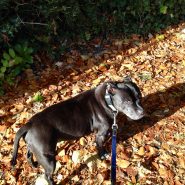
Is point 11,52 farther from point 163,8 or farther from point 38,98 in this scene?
point 163,8

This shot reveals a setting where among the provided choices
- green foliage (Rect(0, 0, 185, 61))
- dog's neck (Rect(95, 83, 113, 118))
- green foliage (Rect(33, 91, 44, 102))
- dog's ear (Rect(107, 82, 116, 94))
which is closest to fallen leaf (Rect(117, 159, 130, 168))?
dog's neck (Rect(95, 83, 113, 118))

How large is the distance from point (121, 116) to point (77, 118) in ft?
4.02

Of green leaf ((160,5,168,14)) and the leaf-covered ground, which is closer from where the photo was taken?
the leaf-covered ground

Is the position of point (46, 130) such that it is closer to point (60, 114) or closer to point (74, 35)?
point (60, 114)

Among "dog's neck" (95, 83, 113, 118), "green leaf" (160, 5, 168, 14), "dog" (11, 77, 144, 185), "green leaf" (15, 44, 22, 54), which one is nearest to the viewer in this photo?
"dog" (11, 77, 144, 185)

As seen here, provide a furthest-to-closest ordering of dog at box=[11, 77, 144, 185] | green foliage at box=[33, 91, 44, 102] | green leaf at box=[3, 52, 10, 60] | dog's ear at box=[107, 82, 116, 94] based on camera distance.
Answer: green leaf at box=[3, 52, 10, 60], green foliage at box=[33, 91, 44, 102], dog's ear at box=[107, 82, 116, 94], dog at box=[11, 77, 144, 185]

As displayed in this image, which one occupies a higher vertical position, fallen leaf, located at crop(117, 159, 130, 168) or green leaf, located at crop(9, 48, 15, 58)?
green leaf, located at crop(9, 48, 15, 58)

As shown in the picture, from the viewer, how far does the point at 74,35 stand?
7207 mm

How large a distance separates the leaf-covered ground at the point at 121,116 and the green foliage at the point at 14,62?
0.20 m

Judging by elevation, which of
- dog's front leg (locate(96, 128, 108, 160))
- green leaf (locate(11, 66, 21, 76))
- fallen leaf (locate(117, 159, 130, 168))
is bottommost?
fallen leaf (locate(117, 159, 130, 168))

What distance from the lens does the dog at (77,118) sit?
4301 mm

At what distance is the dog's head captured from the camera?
4699mm

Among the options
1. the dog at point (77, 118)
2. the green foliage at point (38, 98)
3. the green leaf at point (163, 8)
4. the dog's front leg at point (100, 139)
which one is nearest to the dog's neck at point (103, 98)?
the dog at point (77, 118)

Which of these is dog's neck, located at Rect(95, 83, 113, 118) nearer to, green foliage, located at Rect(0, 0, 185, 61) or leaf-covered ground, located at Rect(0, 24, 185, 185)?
leaf-covered ground, located at Rect(0, 24, 185, 185)
